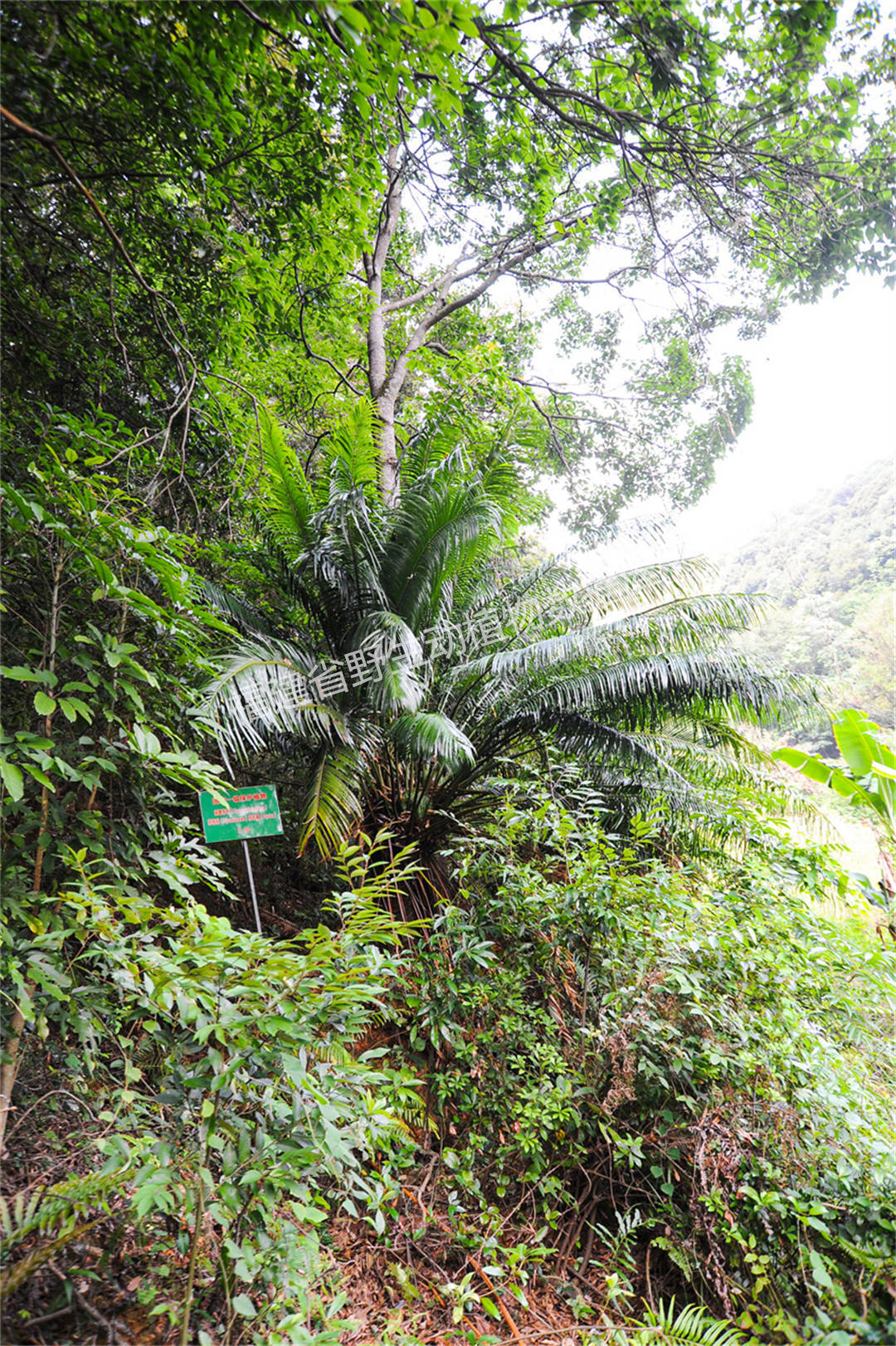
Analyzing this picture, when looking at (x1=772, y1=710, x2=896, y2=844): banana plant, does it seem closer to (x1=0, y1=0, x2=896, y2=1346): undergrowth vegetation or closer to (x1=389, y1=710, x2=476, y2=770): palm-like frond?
(x1=0, y1=0, x2=896, y2=1346): undergrowth vegetation

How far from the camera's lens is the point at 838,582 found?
67.9 feet

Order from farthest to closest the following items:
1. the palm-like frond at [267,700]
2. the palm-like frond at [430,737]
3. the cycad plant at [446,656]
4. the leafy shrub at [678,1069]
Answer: the cycad plant at [446,656] → the palm-like frond at [430,737] → the palm-like frond at [267,700] → the leafy shrub at [678,1069]

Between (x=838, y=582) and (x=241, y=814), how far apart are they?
75.4 feet

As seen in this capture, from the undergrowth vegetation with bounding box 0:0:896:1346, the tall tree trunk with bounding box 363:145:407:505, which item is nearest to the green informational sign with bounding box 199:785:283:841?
the undergrowth vegetation with bounding box 0:0:896:1346

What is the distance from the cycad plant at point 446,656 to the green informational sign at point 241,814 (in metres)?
0.64

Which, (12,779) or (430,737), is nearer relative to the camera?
(12,779)

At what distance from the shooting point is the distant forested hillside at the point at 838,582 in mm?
17578

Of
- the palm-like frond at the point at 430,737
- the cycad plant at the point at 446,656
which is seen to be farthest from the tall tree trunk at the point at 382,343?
the palm-like frond at the point at 430,737

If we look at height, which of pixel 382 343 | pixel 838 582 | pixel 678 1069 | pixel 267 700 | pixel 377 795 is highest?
pixel 382 343

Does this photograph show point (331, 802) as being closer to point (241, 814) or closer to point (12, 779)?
point (241, 814)

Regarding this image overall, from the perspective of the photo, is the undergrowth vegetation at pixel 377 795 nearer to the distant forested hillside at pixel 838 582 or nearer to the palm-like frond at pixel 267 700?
the palm-like frond at pixel 267 700

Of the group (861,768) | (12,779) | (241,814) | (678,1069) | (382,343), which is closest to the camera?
(12,779)

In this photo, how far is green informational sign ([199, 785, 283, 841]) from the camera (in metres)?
2.75

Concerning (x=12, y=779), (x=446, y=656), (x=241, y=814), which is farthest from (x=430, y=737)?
(x=12, y=779)
